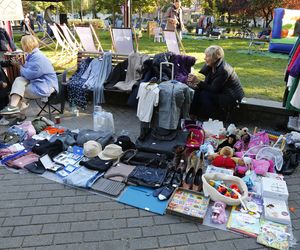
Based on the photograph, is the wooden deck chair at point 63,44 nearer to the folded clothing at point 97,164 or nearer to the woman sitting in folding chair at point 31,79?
the woman sitting in folding chair at point 31,79

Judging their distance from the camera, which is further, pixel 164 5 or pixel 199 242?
pixel 164 5

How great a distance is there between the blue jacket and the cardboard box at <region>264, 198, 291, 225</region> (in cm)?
379

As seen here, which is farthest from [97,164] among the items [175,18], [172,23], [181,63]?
[175,18]

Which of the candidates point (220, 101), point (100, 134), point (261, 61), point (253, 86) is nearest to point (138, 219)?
point (100, 134)

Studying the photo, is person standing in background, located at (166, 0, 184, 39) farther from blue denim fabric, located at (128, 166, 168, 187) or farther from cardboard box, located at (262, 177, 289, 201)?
cardboard box, located at (262, 177, 289, 201)

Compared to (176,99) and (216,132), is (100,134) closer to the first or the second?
(176,99)

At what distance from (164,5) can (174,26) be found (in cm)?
2260

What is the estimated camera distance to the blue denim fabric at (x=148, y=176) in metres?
3.30

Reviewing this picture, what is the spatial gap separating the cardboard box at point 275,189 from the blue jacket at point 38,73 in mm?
3681

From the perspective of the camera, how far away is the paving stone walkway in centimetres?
253

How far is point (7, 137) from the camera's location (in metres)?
4.36

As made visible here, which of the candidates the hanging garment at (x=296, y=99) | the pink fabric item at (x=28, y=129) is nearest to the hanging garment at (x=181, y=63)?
the hanging garment at (x=296, y=99)

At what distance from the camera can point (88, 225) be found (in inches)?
108

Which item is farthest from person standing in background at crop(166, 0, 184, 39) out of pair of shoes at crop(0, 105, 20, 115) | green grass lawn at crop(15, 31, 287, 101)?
pair of shoes at crop(0, 105, 20, 115)
